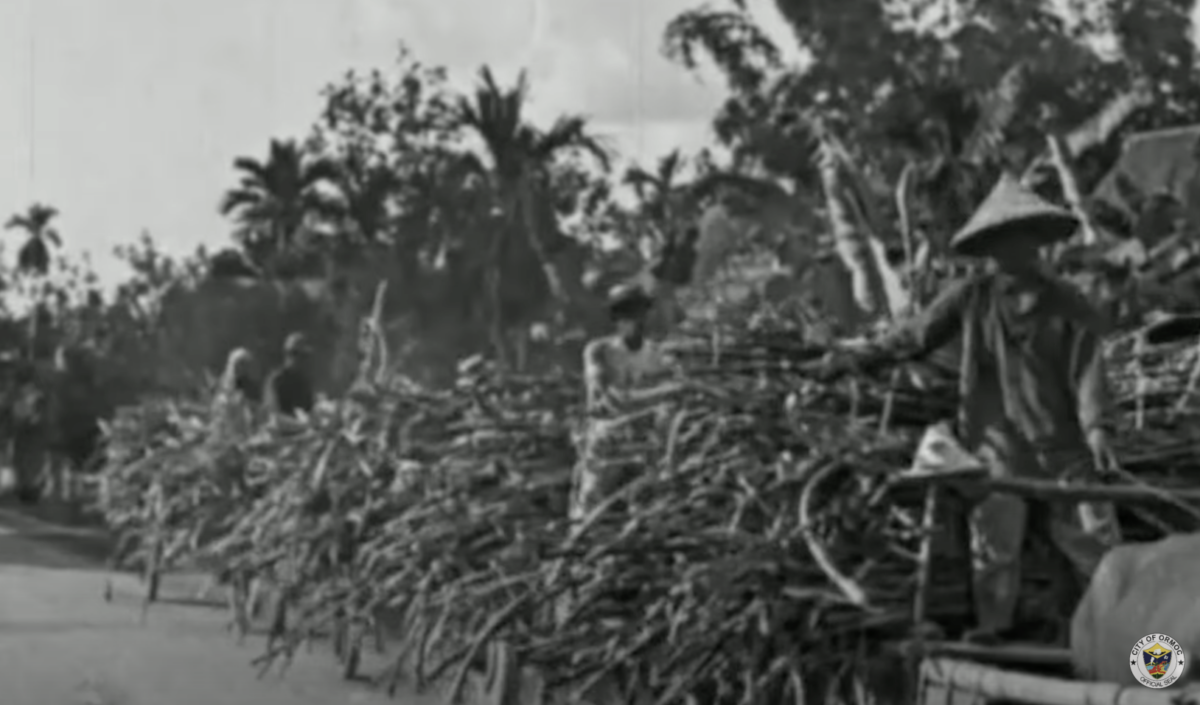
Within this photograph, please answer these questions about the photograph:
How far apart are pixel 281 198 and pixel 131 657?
31.0 metres

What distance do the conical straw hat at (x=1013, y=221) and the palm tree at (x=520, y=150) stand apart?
1088 inches

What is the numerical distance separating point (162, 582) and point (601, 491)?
9300 millimetres

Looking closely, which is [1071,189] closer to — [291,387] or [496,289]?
[291,387]

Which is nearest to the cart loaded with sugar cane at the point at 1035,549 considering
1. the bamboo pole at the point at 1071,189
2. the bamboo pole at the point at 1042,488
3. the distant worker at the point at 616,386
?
the bamboo pole at the point at 1042,488

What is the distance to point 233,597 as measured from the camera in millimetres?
11250

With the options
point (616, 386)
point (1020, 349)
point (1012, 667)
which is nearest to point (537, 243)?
point (616, 386)

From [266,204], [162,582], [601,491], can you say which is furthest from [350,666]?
[266,204]

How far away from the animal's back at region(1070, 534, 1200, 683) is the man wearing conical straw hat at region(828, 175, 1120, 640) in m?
1.23

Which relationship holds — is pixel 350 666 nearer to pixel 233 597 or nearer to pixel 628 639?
pixel 233 597

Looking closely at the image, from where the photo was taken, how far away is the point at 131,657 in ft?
32.4

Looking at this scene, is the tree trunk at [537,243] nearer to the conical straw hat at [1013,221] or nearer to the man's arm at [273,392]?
the man's arm at [273,392]

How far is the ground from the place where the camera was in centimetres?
845

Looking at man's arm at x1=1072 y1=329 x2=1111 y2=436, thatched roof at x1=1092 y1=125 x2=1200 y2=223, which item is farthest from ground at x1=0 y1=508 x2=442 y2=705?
thatched roof at x1=1092 y1=125 x2=1200 y2=223

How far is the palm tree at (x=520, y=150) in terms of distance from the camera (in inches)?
1321
